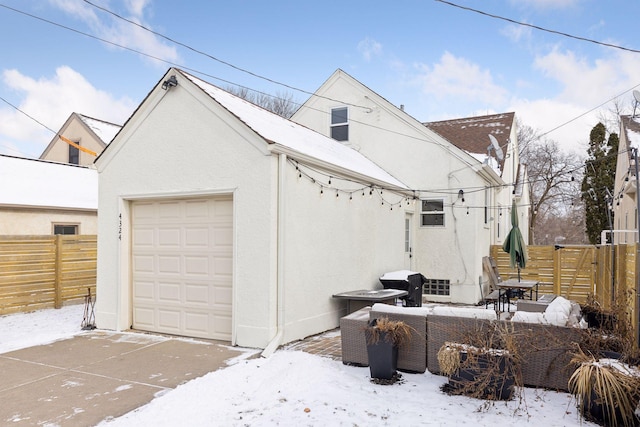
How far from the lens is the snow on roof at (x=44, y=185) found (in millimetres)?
12148

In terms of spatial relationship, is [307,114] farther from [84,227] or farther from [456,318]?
[456,318]

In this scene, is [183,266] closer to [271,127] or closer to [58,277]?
[271,127]

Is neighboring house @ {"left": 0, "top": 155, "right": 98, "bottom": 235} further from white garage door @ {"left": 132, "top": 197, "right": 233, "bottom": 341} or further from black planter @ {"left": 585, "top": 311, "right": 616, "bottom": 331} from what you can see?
black planter @ {"left": 585, "top": 311, "right": 616, "bottom": 331}

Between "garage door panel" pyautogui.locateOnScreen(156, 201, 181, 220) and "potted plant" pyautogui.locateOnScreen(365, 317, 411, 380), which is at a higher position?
"garage door panel" pyautogui.locateOnScreen(156, 201, 181, 220)

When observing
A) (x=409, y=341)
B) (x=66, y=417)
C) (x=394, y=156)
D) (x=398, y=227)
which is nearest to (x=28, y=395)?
(x=66, y=417)

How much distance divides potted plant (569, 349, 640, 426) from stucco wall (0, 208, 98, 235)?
12888 millimetres

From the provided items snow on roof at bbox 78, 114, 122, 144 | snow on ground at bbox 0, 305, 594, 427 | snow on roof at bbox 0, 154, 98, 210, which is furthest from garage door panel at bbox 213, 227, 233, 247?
snow on roof at bbox 78, 114, 122, 144

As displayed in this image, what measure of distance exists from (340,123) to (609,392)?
11.1 meters

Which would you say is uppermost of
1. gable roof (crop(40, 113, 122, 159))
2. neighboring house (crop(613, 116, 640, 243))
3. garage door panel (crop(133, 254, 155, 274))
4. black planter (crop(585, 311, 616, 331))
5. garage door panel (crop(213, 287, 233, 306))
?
gable roof (crop(40, 113, 122, 159))

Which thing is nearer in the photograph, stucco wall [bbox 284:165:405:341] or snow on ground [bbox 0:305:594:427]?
snow on ground [bbox 0:305:594:427]

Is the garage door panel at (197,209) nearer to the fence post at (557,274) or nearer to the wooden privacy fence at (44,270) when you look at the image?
the wooden privacy fence at (44,270)

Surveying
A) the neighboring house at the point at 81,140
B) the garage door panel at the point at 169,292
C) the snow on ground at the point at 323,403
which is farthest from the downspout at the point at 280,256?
the neighboring house at the point at 81,140

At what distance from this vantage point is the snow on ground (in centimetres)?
438

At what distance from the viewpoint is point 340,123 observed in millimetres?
14023
